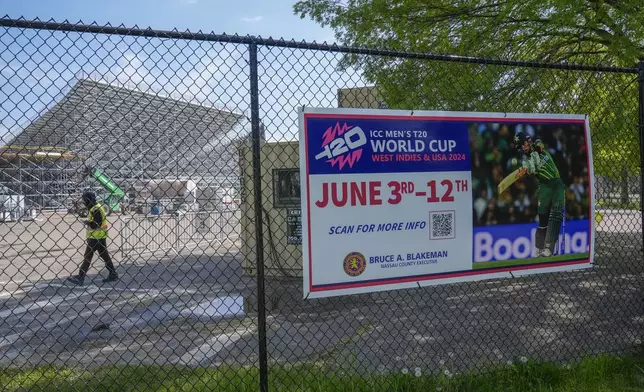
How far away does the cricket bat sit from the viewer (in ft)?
12.7

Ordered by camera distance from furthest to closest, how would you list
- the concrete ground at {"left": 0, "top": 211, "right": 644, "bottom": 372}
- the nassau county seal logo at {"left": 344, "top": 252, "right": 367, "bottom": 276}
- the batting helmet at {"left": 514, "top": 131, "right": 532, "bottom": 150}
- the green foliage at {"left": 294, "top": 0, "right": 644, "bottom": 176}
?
the green foliage at {"left": 294, "top": 0, "right": 644, "bottom": 176}, the concrete ground at {"left": 0, "top": 211, "right": 644, "bottom": 372}, the batting helmet at {"left": 514, "top": 131, "right": 532, "bottom": 150}, the nassau county seal logo at {"left": 344, "top": 252, "right": 367, "bottom": 276}

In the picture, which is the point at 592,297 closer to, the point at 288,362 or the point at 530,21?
the point at 530,21

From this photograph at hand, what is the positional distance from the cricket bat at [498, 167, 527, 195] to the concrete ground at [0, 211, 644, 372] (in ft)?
5.08

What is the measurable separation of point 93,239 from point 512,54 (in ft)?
27.6

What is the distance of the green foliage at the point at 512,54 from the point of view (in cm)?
690

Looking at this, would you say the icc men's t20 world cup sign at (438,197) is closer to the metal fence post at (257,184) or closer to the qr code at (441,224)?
the qr code at (441,224)

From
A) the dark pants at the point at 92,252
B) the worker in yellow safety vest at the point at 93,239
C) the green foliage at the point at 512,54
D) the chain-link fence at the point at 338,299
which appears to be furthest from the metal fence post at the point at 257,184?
the dark pants at the point at 92,252

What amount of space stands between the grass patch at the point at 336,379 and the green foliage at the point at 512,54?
3.59 m

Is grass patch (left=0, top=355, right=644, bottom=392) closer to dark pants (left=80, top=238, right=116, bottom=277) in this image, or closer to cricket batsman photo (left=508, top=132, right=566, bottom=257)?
cricket batsman photo (left=508, top=132, right=566, bottom=257)

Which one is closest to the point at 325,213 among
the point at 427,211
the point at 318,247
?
the point at 318,247

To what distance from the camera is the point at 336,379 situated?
386 centimetres

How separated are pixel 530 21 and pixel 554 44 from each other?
141cm

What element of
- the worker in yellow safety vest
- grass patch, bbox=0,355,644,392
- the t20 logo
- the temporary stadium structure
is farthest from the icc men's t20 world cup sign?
the worker in yellow safety vest

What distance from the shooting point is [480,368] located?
420 centimetres
